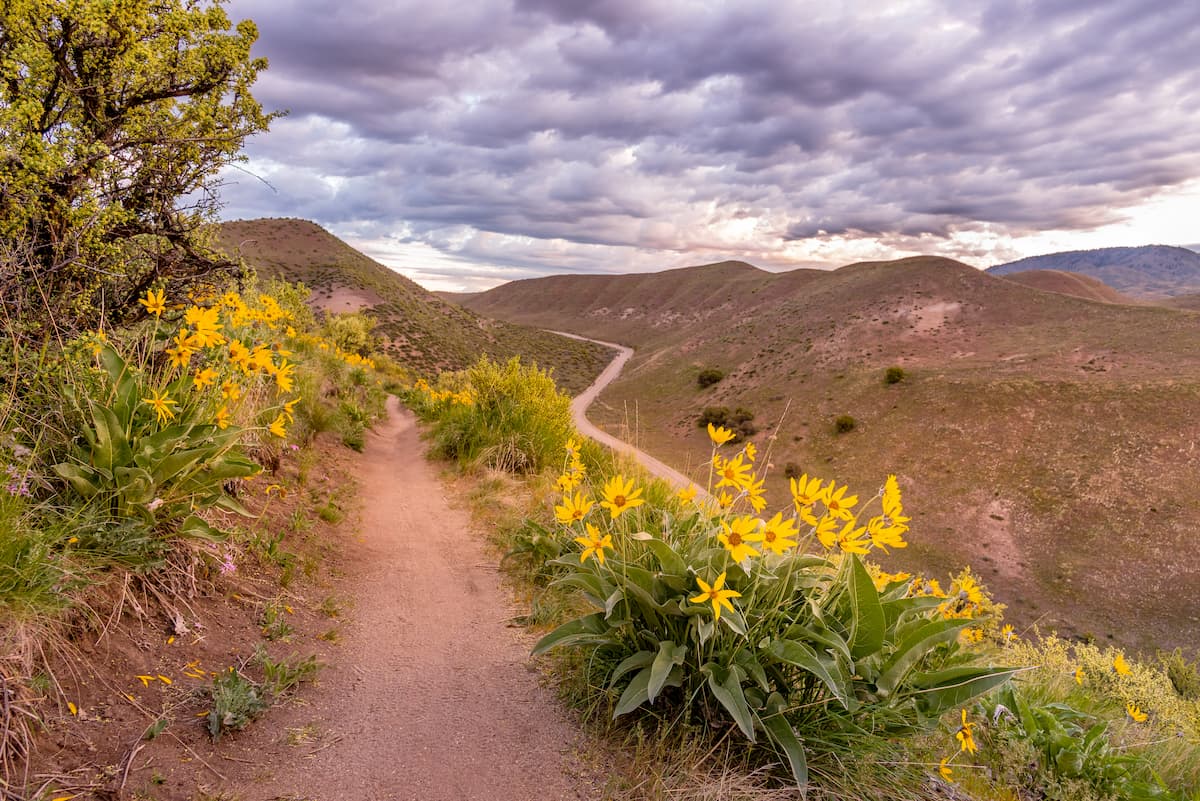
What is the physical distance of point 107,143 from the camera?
145 inches

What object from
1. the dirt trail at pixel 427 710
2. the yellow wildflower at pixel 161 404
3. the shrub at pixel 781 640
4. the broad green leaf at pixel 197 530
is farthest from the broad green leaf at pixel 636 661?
the yellow wildflower at pixel 161 404

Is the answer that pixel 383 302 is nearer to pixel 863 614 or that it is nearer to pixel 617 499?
pixel 617 499

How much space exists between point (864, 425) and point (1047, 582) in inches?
585

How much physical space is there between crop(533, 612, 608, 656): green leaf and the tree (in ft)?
9.98

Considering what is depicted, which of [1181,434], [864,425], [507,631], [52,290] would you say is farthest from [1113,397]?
[52,290]

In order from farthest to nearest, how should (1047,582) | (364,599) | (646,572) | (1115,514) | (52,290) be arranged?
1. (1115,514)
2. (1047,582)
3. (364,599)
4. (52,290)
5. (646,572)

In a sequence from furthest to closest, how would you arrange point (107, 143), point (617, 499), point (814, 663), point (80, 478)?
1. point (107, 143)
2. point (80, 478)
3. point (617, 499)
4. point (814, 663)

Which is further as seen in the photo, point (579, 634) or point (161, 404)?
point (161, 404)

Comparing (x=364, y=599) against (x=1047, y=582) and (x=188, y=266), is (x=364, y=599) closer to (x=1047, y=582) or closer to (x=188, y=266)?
(x=188, y=266)

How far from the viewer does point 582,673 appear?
9.44 feet

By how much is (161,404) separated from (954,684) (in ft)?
12.8

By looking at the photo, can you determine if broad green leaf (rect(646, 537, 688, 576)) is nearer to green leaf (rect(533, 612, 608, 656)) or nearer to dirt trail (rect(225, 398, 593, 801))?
green leaf (rect(533, 612, 608, 656))

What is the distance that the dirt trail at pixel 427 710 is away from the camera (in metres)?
2.25

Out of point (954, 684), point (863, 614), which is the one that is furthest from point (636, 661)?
point (954, 684)
